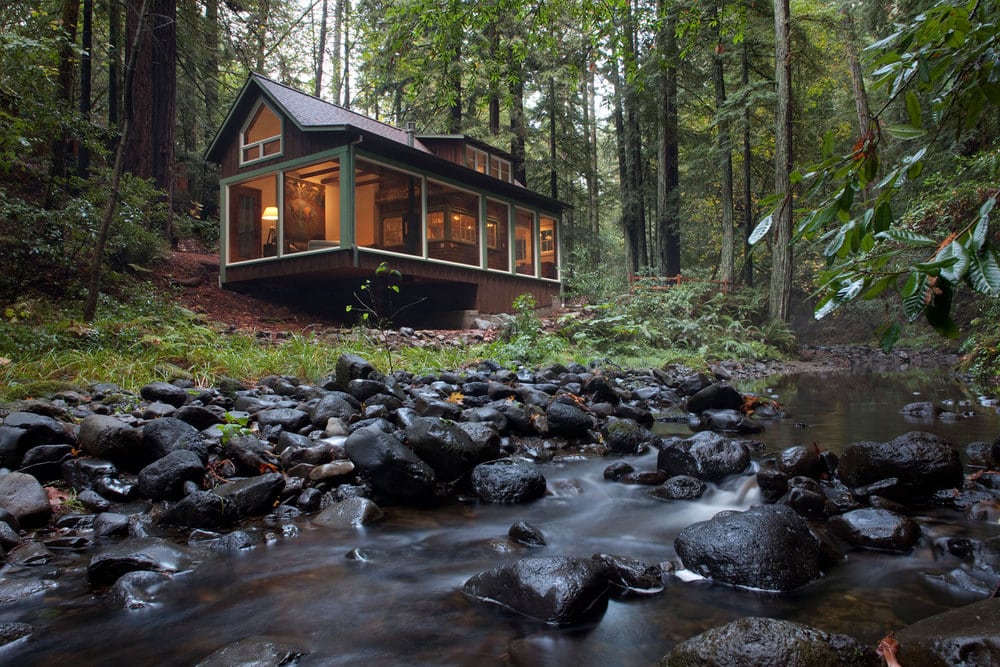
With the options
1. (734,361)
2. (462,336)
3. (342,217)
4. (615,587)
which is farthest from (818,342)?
(615,587)

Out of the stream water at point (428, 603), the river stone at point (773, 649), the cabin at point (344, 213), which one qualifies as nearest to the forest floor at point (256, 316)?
the cabin at point (344, 213)

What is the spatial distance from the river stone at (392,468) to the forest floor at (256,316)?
7080mm

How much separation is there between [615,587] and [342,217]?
37.0 feet

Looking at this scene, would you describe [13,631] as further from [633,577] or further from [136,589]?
[633,577]

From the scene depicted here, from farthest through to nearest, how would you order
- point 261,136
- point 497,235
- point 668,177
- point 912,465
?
point 668,177
point 497,235
point 261,136
point 912,465

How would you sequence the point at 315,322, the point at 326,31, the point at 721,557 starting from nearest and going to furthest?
the point at 721,557 < the point at 315,322 < the point at 326,31

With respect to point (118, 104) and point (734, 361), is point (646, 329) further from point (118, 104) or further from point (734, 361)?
point (118, 104)

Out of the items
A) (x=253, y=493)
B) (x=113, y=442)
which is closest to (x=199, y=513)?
(x=253, y=493)

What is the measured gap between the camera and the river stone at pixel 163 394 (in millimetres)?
4980

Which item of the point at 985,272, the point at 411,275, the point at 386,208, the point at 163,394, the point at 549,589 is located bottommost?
the point at 549,589

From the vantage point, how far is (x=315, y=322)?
512 inches

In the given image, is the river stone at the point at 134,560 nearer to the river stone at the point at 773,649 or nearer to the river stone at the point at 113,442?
the river stone at the point at 113,442

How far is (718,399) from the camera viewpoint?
21.5ft

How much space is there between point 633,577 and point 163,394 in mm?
4414
